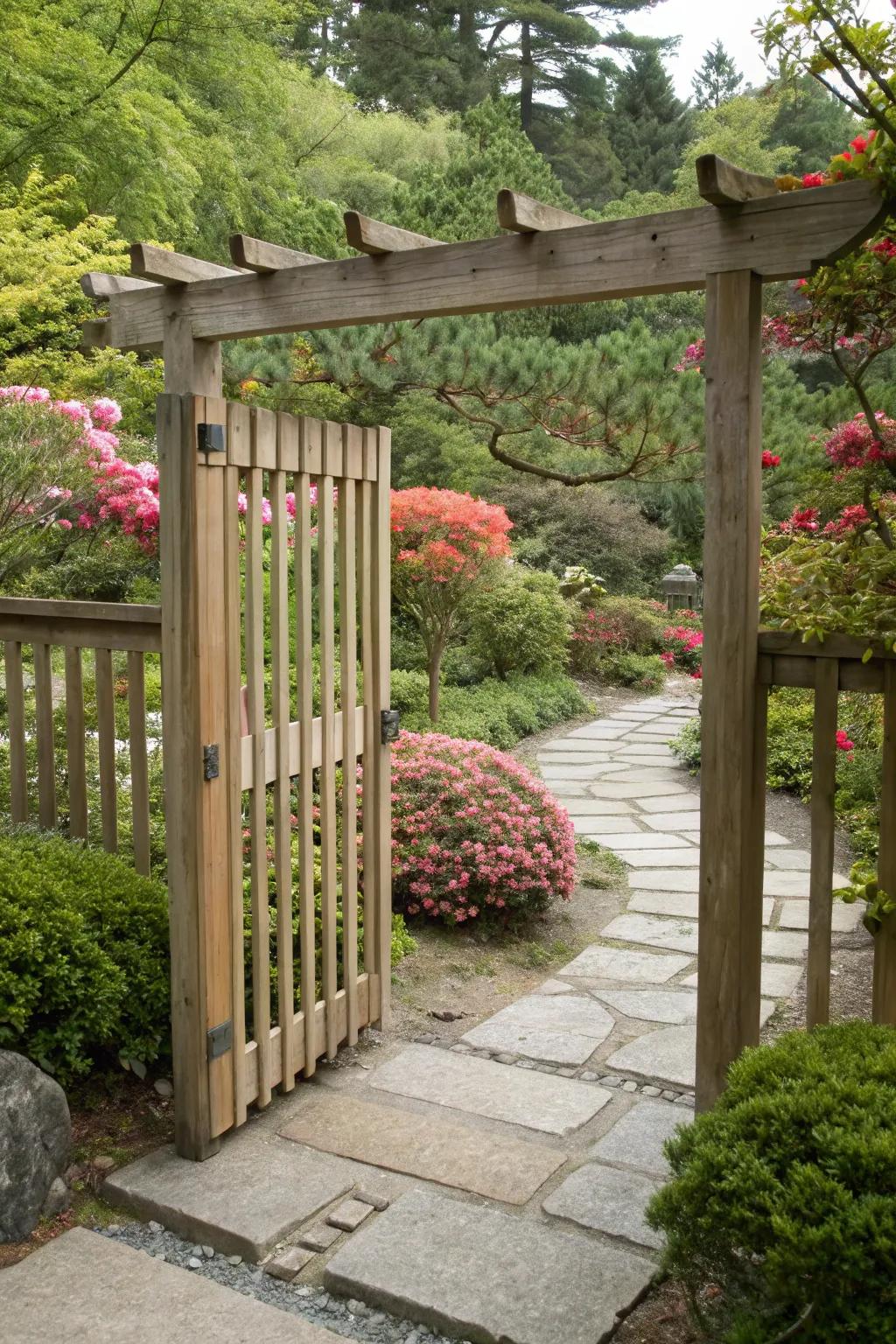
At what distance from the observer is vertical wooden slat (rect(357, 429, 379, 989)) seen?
364cm

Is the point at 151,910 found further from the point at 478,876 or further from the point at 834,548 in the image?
the point at 834,548

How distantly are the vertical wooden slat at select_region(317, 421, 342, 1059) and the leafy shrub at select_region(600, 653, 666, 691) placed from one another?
8980mm

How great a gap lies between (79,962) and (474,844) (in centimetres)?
216

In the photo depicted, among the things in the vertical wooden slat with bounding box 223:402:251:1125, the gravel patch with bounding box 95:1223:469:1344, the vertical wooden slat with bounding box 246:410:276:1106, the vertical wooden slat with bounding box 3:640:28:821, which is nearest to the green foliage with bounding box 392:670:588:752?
the vertical wooden slat with bounding box 3:640:28:821

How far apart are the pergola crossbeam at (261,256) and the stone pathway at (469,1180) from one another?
240 centimetres

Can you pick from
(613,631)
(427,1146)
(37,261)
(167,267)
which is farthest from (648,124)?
(427,1146)

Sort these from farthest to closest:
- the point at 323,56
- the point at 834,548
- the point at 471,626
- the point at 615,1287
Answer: the point at 323,56, the point at 471,626, the point at 834,548, the point at 615,1287

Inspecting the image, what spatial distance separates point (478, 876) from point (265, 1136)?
1852mm

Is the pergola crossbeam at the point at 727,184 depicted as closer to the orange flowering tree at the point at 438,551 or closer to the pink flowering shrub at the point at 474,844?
the pink flowering shrub at the point at 474,844

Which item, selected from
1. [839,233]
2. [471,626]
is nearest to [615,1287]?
[839,233]

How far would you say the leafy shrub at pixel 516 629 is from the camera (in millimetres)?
10828

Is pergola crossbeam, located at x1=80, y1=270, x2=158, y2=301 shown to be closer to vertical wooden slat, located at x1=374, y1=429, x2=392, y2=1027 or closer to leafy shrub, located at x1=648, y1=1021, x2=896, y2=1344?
vertical wooden slat, located at x1=374, y1=429, x2=392, y2=1027

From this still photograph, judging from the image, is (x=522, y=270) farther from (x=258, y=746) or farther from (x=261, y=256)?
(x=258, y=746)

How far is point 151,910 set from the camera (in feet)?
10.7
